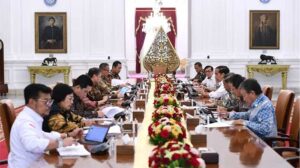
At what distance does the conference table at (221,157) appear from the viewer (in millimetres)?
3229

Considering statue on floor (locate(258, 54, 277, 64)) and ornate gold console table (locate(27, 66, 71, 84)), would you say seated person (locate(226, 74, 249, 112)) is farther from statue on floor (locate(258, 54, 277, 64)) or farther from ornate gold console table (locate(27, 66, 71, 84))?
ornate gold console table (locate(27, 66, 71, 84))

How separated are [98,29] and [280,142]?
1178 centimetres

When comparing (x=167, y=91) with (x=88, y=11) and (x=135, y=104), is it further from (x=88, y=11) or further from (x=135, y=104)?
(x=88, y=11)

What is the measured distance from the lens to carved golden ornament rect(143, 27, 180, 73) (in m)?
10.7

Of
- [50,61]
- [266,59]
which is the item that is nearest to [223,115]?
[266,59]

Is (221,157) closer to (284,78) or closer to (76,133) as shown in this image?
(76,133)

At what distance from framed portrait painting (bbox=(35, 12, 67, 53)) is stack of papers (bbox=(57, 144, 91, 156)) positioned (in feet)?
41.9

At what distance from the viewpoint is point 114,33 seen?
16.3m

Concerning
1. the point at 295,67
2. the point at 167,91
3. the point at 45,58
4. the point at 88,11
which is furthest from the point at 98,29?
the point at 167,91

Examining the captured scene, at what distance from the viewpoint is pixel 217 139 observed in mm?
4105

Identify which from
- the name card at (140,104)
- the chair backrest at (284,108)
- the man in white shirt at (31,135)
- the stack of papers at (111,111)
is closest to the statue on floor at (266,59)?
the name card at (140,104)

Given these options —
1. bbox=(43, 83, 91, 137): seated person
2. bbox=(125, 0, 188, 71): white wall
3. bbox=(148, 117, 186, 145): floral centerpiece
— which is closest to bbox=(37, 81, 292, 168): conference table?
bbox=(148, 117, 186, 145): floral centerpiece

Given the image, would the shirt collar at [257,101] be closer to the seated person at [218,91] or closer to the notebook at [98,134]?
the notebook at [98,134]

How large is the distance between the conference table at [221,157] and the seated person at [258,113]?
64 centimetres
